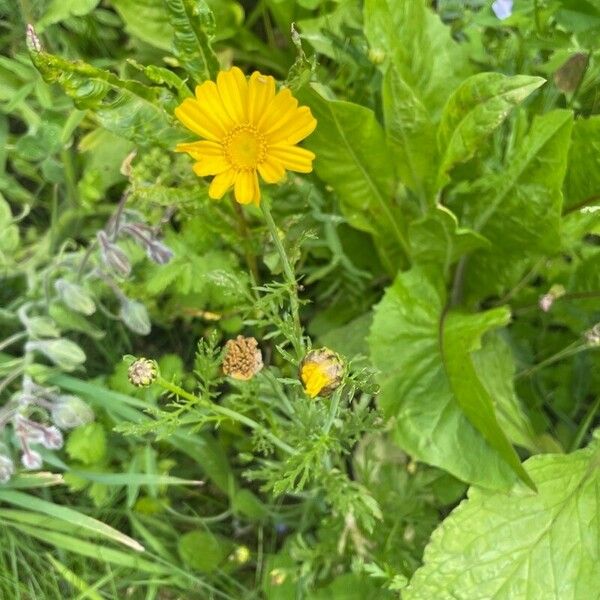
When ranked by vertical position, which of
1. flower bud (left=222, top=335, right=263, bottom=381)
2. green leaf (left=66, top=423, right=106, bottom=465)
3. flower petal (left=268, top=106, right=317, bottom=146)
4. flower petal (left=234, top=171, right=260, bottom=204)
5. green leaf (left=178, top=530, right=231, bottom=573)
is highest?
flower petal (left=268, top=106, right=317, bottom=146)

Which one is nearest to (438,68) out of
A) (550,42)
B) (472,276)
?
(550,42)

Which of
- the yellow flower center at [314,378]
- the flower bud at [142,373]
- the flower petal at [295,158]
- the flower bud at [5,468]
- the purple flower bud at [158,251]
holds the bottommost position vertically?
the flower bud at [5,468]

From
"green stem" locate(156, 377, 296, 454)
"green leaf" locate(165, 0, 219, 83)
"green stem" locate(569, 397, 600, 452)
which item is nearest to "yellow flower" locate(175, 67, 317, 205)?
"green leaf" locate(165, 0, 219, 83)

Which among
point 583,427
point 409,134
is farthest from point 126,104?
point 583,427

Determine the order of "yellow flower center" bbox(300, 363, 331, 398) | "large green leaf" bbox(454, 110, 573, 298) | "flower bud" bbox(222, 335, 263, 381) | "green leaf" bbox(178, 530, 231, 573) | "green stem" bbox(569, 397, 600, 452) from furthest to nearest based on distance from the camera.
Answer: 1. "green leaf" bbox(178, 530, 231, 573)
2. "green stem" bbox(569, 397, 600, 452)
3. "large green leaf" bbox(454, 110, 573, 298)
4. "flower bud" bbox(222, 335, 263, 381)
5. "yellow flower center" bbox(300, 363, 331, 398)

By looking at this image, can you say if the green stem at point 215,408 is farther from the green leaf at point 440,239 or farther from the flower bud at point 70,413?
the green leaf at point 440,239

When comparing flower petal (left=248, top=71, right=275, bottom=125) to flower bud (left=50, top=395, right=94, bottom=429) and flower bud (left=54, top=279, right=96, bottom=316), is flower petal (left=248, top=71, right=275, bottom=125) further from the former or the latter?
flower bud (left=50, top=395, right=94, bottom=429)

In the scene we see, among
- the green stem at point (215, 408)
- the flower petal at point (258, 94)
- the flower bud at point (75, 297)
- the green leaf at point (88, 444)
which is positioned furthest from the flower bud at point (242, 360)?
the green leaf at point (88, 444)
